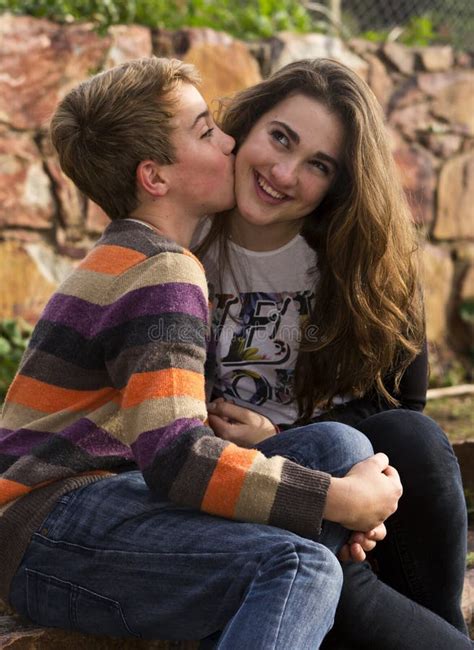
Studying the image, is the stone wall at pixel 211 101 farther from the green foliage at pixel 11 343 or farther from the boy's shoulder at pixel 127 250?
the boy's shoulder at pixel 127 250

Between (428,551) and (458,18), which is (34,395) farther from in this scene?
(458,18)

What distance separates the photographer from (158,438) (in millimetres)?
1742

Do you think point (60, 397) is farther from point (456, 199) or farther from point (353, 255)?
point (456, 199)

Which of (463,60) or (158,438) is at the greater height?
(463,60)

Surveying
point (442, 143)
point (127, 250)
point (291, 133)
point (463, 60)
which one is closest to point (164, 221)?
point (127, 250)

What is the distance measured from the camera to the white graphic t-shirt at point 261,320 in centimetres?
240

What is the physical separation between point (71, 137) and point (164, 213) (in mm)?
239

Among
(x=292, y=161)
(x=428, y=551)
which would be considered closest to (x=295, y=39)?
(x=292, y=161)

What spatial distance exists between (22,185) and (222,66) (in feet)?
3.18

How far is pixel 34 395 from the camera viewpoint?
1921 mm

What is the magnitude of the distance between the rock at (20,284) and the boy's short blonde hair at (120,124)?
1766mm

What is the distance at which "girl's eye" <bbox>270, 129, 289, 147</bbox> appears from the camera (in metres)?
2.31

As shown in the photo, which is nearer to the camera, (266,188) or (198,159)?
(198,159)

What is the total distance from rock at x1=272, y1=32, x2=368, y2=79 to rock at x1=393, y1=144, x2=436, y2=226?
0.42m
